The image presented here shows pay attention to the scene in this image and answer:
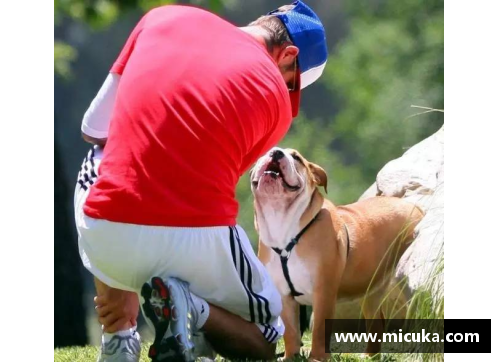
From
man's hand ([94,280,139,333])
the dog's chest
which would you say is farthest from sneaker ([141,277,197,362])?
the dog's chest

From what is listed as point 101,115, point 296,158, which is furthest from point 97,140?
point 296,158

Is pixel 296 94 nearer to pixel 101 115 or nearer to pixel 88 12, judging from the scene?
pixel 101 115

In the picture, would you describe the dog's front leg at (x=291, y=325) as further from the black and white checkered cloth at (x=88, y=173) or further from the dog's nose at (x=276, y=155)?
the black and white checkered cloth at (x=88, y=173)

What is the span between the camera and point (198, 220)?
276 centimetres

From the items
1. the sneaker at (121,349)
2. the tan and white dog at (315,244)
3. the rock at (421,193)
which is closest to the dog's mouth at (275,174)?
the tan and white dog at (315,244)

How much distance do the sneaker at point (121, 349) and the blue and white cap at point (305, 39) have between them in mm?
1018

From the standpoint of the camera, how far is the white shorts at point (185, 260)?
2.74 m

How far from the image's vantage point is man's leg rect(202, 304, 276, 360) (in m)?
2.87

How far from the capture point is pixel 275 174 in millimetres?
3389

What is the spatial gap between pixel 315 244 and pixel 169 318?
0.92m

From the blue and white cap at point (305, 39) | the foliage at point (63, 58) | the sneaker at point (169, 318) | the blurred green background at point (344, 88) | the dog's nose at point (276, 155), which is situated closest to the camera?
the sneaker at point (169, 318)
